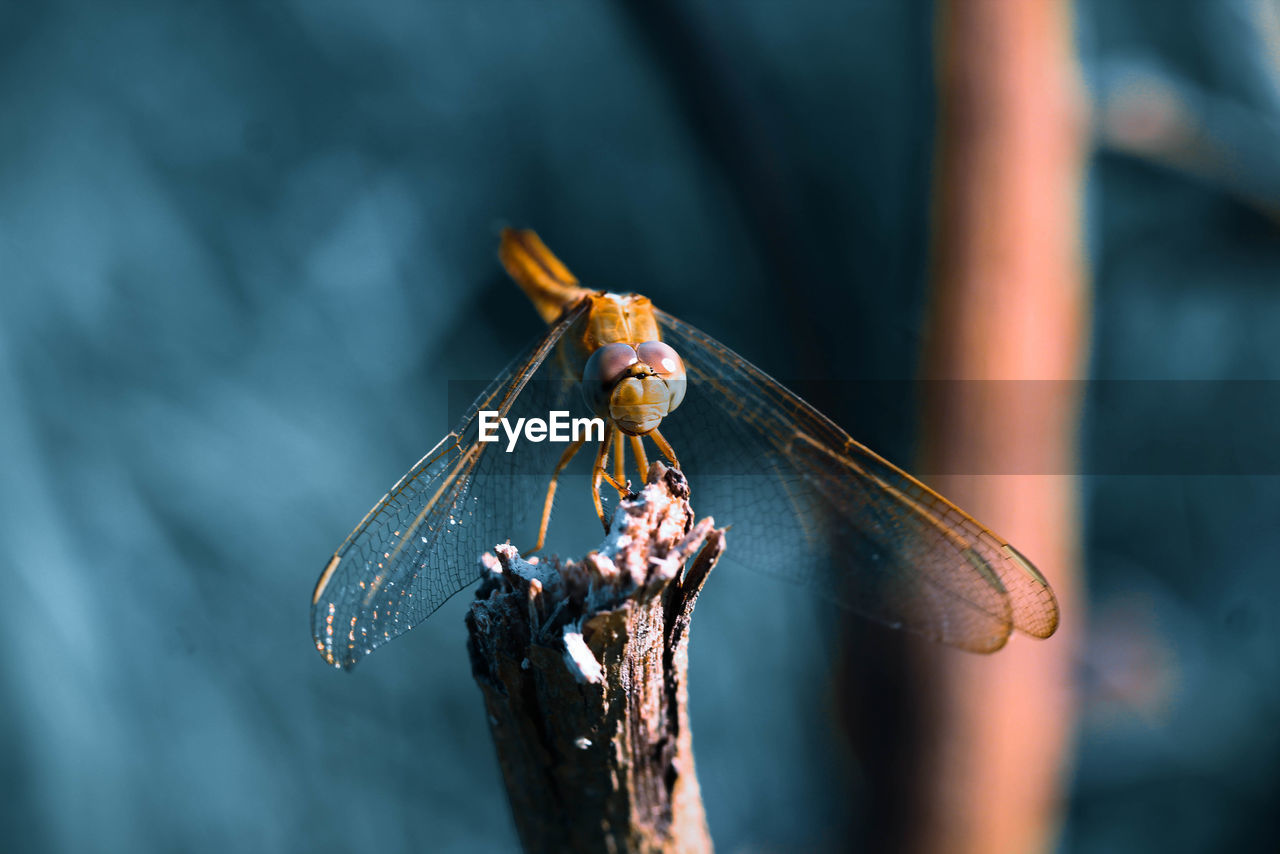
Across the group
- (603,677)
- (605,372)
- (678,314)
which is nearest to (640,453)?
(605,372)

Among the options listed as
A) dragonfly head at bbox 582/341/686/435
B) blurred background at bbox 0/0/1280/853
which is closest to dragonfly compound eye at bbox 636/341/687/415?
dragonfly head at bbox 582/341/686/435

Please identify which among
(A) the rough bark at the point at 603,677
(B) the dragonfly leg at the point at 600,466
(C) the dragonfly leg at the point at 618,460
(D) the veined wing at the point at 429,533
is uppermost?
(C) the dragonfly leg at the point at 618,460

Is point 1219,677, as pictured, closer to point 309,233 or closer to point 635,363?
point 635,363

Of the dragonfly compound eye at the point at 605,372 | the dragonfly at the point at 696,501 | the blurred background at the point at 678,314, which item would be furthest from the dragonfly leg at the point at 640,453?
the blurred background at the point at 678,314

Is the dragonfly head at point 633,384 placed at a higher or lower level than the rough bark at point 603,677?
higher

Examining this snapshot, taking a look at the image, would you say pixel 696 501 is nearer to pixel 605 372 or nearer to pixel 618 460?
pixel 618 460

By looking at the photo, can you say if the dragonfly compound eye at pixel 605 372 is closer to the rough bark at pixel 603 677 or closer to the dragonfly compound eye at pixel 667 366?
the dragonfly compound eye at pixel 667 366

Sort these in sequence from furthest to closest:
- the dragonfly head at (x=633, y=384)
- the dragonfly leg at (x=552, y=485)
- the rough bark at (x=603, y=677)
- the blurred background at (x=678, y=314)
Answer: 1. the blurred background at (x=678, y=314)
2. the dragonfly leg at (x=552, y=485)
3. the dragonfly head at (x=633, y=384)
4. the rough bark at (x=603, y=677)
